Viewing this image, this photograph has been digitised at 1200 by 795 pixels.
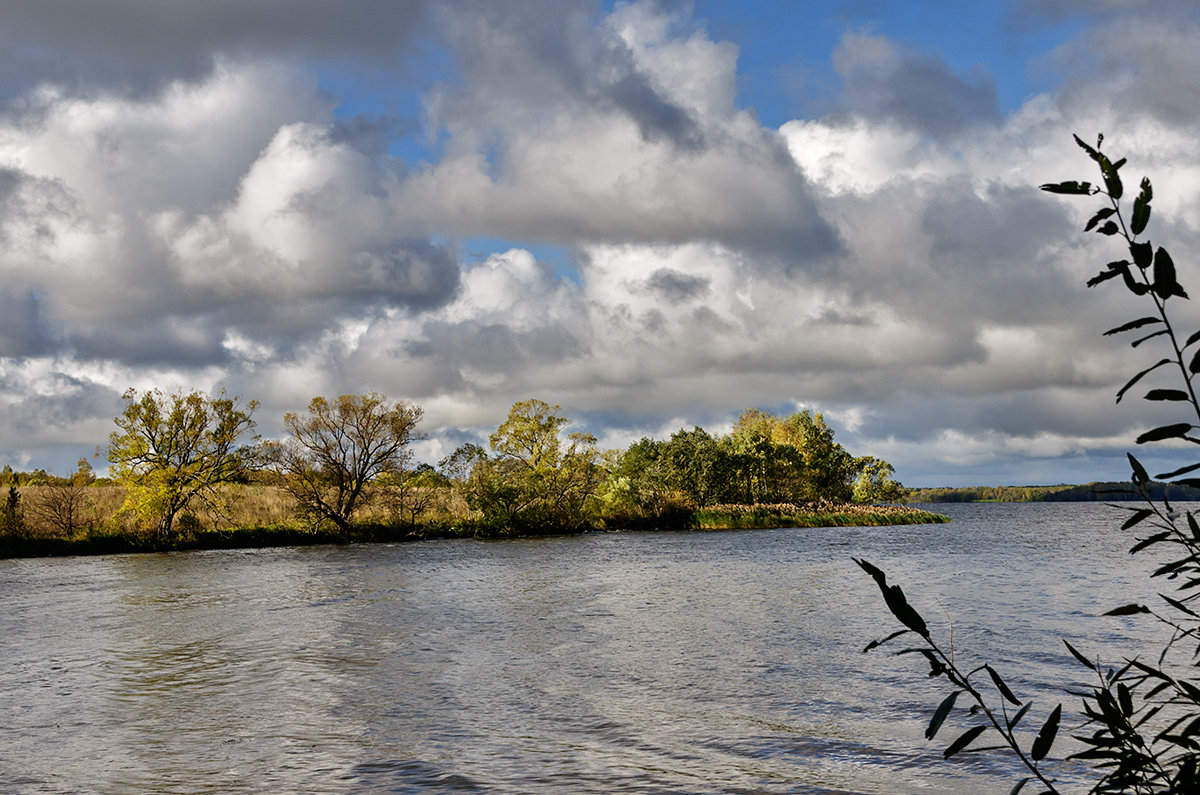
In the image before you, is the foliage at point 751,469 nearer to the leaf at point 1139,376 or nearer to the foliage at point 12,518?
the foliage at point 12,518

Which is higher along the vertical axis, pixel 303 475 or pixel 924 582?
pixel 303 475

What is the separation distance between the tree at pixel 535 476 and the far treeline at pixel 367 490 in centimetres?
9

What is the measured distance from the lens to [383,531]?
2248 inches

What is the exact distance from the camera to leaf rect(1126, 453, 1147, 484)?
306 cm

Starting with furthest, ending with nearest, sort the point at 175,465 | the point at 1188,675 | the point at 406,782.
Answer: the point at 175,465, the point at 1188,675, the point at 406,782

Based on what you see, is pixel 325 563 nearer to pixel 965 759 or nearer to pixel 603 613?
pixel 603 613

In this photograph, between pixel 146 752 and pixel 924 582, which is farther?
pixel 924 582

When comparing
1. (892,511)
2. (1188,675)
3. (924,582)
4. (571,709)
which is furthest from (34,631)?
(892,511)

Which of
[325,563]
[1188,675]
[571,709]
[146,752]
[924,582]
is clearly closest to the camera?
[146,752]

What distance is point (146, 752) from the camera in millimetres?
9609

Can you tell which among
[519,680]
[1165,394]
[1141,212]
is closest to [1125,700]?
[1165,394]

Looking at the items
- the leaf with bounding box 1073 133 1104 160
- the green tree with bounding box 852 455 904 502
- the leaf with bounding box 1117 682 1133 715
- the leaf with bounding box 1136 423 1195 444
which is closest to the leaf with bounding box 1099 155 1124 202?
the leaf with bounding box 1073 133 1104 160

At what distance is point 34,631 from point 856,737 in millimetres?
18160

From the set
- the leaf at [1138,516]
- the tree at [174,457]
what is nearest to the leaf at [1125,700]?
the leaf at [1138,516]
